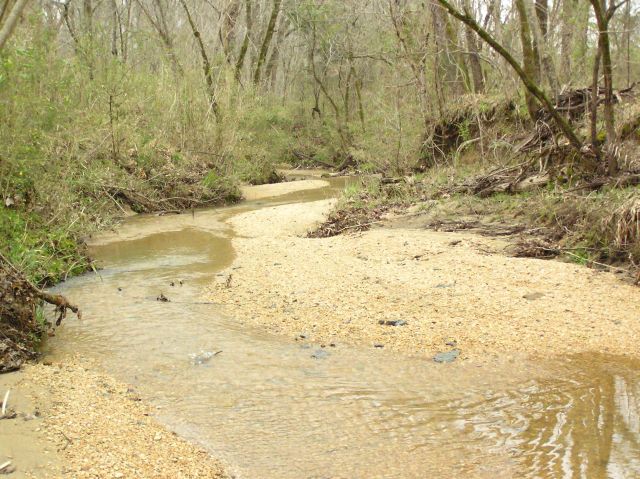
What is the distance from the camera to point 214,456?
3.13 meters

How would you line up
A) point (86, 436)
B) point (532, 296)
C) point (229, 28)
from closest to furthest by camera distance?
point (86, 436), point (532, 296), point (229, 28)

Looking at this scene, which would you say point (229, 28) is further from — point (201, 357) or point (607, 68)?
point (201, 357)

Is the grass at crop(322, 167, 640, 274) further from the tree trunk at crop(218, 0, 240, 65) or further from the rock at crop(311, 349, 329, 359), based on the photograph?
the tree trunk at crop(218, 0, 240, 65)

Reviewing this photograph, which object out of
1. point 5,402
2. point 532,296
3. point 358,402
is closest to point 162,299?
point 5,402

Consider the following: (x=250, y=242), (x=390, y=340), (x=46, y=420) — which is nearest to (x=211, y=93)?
(x=250, y=242)

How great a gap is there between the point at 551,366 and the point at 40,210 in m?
5.93

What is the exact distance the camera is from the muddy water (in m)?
3.01

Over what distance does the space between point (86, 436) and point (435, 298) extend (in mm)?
3216

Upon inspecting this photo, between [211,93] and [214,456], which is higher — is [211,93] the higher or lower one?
the higher one

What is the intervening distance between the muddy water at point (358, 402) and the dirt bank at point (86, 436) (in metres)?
0.15

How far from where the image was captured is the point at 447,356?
4.39m

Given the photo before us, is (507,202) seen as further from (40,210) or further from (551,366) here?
(40,210)

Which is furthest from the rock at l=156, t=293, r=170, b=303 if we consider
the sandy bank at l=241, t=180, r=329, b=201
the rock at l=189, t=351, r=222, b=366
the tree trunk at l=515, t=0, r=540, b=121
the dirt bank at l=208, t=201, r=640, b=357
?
the sandy bank at l=241, t=180, r=329, b=201

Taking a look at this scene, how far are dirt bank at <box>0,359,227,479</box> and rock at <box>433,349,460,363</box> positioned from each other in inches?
72.8
